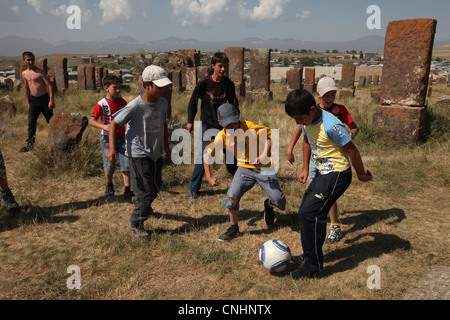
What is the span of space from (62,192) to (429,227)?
4741mm

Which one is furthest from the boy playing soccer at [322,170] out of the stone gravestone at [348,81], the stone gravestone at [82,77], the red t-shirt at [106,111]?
the stone gravestone at [82,77]

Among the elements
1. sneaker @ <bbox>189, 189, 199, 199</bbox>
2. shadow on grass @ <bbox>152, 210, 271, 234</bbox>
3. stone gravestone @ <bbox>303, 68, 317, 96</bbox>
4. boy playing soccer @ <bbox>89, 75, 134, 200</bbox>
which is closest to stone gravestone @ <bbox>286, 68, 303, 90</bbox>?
stone gravestone @ <bbox>303, 68, 317, 96</bbox>

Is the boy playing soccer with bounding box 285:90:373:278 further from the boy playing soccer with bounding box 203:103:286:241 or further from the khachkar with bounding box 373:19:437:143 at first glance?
the khachkar with bounding box 373:19:437:143

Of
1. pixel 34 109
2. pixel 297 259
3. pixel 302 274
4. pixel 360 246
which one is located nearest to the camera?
pixel 302 274

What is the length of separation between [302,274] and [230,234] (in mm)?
957

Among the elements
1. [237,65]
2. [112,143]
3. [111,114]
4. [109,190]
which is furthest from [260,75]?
[112,143]

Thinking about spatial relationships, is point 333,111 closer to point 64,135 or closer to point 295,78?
point 64,135

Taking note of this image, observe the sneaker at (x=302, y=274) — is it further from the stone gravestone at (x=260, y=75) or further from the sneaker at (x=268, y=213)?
the stone gravestone at (x=260, y=75)

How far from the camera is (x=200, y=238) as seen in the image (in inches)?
145

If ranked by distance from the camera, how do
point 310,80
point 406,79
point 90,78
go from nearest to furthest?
point 406,79
point 90,78
point 310,80

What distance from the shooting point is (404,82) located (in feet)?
21.7

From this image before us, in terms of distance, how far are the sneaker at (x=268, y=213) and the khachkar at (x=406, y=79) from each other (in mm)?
4094

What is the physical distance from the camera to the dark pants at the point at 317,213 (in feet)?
9.32

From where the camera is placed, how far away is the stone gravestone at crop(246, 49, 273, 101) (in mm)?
12172
